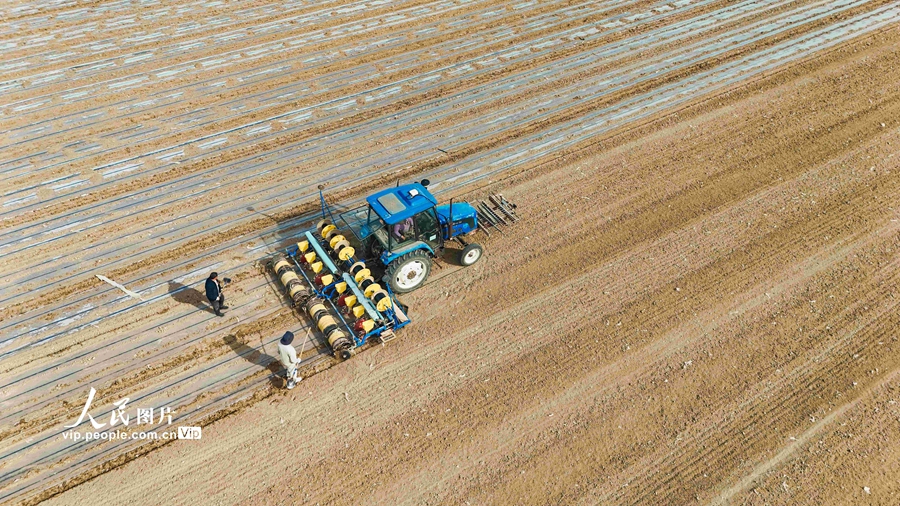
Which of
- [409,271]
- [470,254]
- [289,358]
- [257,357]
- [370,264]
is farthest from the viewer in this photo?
[470,254]

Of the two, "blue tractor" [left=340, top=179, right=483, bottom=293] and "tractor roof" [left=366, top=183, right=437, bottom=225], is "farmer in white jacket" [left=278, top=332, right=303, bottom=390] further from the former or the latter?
"tractor roof" [left=366, top=183, right=437, bottom=225]

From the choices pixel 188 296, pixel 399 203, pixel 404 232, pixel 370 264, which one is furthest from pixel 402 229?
pixel 188 296

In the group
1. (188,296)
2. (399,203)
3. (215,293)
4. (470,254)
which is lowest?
(470,254)

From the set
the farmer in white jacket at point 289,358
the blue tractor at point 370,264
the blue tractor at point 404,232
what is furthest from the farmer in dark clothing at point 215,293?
the blue tractor at point 404,232

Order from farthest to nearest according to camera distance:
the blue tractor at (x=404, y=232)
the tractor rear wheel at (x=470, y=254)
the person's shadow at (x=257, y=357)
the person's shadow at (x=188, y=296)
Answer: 1. the tractor rear wheel at (x=470, y=254)
2. the person's shadow at (x=188, y=296)
3. the blue tractor at (x=404, y=232)
4. the person's shadow at (x=257, y=357)

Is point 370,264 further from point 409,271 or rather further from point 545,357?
point 545,357

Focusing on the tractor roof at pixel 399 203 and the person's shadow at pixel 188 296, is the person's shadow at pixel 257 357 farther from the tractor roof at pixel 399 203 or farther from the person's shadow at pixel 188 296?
the tractor roof at pixel 399 203
